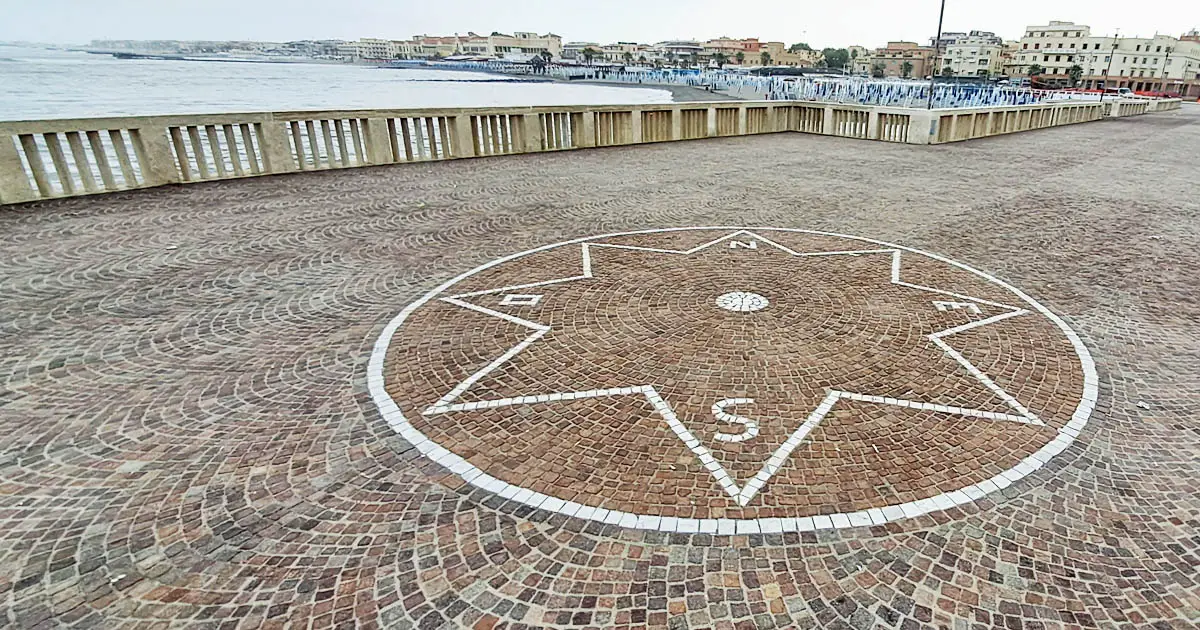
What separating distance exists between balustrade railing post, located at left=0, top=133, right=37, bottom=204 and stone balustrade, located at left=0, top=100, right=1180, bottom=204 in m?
0.02

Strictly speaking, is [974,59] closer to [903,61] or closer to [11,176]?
[903,61]

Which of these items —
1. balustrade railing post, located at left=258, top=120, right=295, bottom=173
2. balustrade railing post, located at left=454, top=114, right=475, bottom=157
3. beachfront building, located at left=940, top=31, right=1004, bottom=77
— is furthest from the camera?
beachfront building, located at left=940, top=31, right=1004, bottom=77

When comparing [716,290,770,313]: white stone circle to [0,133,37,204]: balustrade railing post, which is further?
[0,133,37,204]: balustrade railing post

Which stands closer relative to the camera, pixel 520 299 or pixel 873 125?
pixel 520 299

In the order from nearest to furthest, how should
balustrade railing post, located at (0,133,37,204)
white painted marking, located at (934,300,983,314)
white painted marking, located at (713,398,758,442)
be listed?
white painted marking, located at (713,398,758,442) < white painted marking, located at (934,300,983,314) < balustrade railing post, located at (0,133,37,204)

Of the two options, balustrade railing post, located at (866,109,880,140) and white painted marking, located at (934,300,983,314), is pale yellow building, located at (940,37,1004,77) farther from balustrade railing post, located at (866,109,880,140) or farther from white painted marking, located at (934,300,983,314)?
white painted marking, located at (934,300,983,314)

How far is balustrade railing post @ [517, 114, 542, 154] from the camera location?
18.7m

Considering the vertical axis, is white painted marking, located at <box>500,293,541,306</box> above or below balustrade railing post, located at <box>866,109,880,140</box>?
below

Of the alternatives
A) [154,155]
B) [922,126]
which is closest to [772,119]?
[922,126]

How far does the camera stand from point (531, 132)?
18.9 m

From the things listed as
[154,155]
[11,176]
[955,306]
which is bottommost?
[955,306]

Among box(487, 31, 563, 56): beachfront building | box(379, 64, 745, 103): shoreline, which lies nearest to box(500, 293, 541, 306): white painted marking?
box(379, 64, 745, 103): shoreline

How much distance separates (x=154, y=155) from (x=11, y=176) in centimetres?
239

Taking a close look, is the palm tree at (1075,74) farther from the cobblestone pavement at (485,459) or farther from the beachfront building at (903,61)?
the cobblestone pavement at (485,459)
